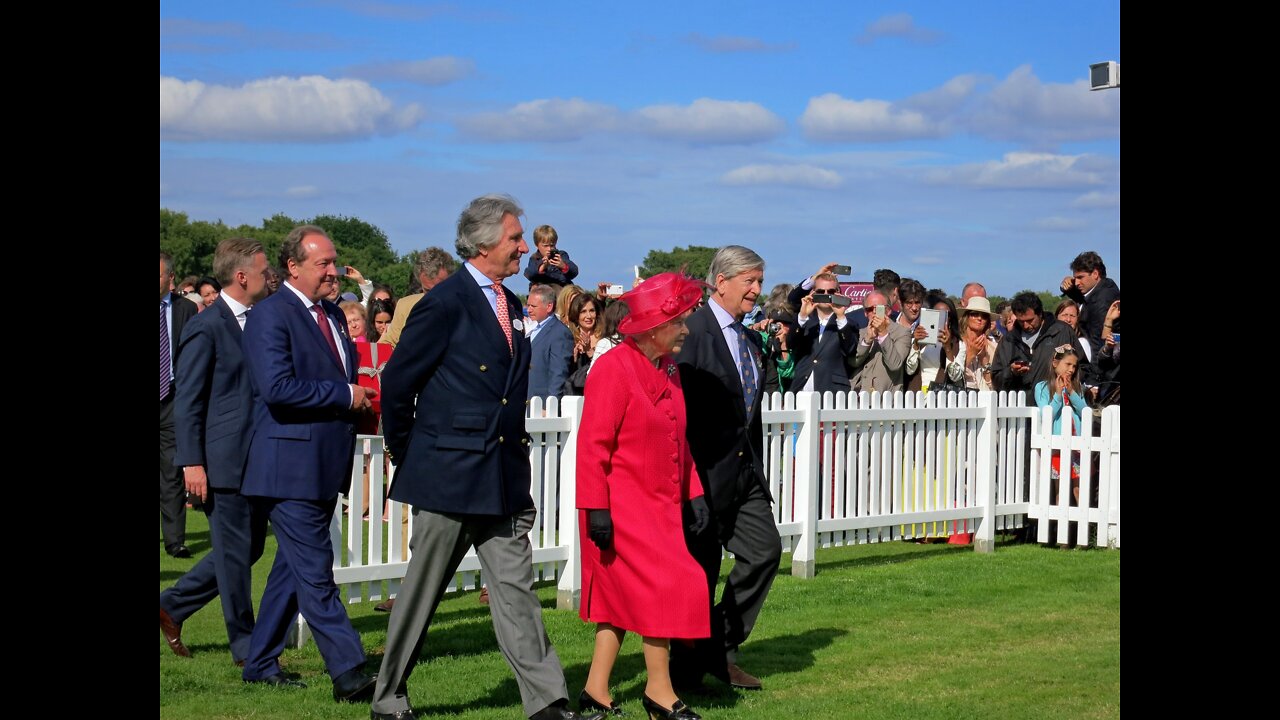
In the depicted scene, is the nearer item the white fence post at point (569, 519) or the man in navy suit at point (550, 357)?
the white fence post at point (569, 519)

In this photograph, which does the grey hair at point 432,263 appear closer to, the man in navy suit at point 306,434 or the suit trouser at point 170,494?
the suit trouser at point 170,494

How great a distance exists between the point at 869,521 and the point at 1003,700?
5103 millimetres

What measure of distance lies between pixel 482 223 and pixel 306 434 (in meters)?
1.45

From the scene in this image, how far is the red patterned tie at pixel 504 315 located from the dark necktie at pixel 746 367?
57.0 inches

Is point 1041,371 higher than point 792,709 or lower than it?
higher

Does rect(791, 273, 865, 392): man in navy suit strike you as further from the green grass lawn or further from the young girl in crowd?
the green grass lawn

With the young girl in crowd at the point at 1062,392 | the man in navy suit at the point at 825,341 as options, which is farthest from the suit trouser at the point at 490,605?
the young girl in crowd at the point at 1062,392

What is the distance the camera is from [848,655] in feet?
27.5

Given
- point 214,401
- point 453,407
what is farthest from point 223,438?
point 453,407

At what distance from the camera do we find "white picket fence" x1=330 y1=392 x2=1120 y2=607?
9914 mm

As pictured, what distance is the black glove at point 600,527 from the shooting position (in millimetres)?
6125
